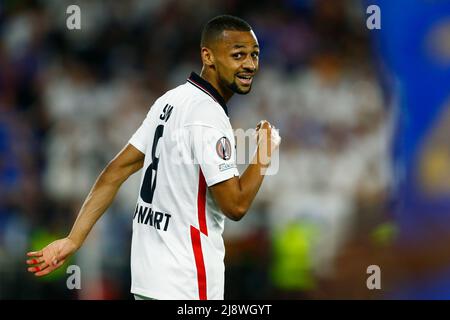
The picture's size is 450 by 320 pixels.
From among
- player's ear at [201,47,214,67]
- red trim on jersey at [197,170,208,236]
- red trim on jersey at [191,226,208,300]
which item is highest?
player's ear at [201,47,214,67]

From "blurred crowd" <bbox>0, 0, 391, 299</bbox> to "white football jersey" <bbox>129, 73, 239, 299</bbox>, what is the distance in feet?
9.69

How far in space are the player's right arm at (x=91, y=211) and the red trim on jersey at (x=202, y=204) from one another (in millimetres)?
487

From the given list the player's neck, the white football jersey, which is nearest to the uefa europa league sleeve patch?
the white football jersey

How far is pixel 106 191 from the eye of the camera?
421 cm

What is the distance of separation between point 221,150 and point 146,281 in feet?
2.25

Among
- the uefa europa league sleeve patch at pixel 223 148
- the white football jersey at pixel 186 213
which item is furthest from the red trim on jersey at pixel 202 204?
the uefa europa league sleeve patch at pixel 223 148

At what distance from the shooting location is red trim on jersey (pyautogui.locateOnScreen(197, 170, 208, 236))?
383 centimetres

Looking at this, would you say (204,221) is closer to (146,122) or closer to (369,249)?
(146,122)

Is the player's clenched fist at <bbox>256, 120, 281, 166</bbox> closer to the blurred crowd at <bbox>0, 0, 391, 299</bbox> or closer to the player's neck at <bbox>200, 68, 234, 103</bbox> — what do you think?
the player's neck at <bbox>200, 68, 234, 103</bbox>

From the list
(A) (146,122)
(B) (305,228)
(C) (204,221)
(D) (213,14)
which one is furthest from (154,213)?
(D) (213,14)

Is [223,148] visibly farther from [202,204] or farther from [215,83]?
[215,83]

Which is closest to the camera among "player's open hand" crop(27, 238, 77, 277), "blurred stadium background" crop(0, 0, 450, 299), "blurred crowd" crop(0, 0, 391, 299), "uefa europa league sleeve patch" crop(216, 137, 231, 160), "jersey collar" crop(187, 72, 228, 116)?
"uefa europa league sleeve patch" crop(216, 137, 231, 160)

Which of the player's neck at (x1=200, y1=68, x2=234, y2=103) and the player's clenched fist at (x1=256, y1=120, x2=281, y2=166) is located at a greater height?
the player's neck at (x1=200, y1=68, x2=234, y2=103)
